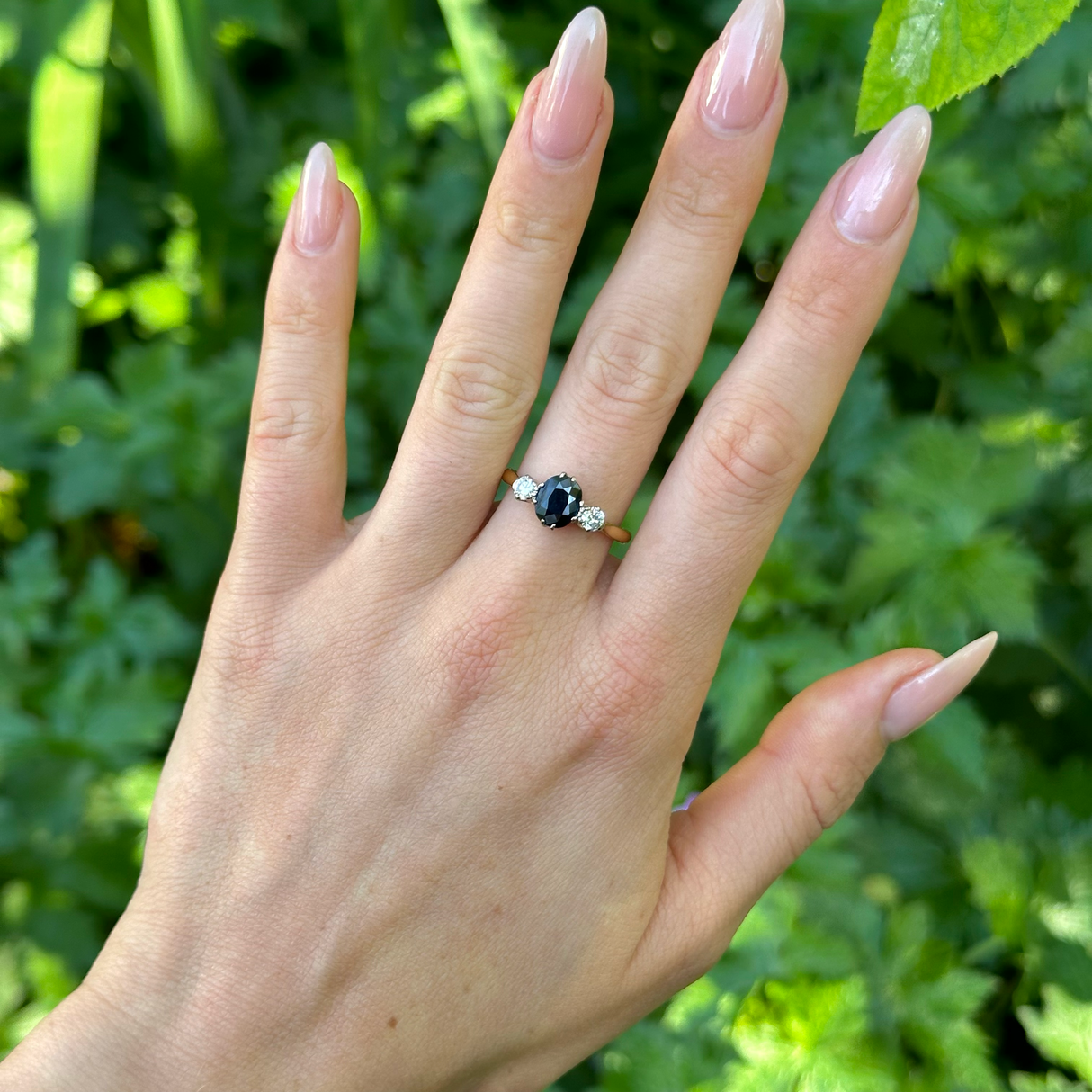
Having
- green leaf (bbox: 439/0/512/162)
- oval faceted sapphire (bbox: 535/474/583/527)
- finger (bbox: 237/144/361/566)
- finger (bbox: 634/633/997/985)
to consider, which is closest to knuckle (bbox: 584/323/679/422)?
oval faceted sapphire (bbox: 535/474/583/527)

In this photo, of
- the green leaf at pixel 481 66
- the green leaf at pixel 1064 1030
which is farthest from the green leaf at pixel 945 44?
the green leaf at pixel 481 66

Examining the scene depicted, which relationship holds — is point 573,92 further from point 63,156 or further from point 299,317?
point 63,156

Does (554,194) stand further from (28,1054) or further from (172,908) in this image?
(28,1054)

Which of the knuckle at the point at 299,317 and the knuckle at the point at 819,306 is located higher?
the knuckle at the point at 819,306

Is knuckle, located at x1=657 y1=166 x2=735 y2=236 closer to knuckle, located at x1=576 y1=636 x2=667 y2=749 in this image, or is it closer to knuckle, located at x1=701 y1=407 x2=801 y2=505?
knuckle, located at x1=701 y1=407 x2=801 y2=505

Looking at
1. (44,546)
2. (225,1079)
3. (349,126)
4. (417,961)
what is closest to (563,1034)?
(417,961)

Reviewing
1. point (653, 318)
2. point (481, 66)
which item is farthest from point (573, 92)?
point (481, 66)

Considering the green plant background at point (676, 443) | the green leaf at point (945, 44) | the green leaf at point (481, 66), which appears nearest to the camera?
the green leaf at point (945, 44)

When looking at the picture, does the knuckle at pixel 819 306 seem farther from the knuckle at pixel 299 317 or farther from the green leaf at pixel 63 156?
the green leaf at pixel 63 156
